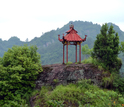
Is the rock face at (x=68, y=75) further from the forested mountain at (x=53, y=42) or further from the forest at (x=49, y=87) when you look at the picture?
the forested mountain at (x=53, y=42)

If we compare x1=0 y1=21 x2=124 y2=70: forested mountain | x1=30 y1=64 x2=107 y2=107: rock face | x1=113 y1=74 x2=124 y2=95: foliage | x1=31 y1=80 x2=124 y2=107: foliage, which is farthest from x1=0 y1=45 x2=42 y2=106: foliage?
x1=0 y1=21 x2=124 y2=70: forested mountain

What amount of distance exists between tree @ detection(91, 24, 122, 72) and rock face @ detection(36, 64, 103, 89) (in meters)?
1.01

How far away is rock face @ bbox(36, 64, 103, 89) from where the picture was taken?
35.2ft

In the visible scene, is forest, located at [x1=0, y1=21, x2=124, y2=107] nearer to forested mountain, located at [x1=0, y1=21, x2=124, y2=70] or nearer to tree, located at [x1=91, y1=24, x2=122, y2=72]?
tree, located at [x1=91, y1=24, x2=122, y2=72]

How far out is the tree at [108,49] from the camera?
35.9 feet

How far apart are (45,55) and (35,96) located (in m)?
54.0

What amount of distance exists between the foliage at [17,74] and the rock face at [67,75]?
70cm

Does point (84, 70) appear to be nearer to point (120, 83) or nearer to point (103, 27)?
point (120, 83)

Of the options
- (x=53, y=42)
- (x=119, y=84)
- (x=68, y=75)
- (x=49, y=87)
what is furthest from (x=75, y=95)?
(x=53, y=42)

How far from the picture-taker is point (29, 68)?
34.4 feet

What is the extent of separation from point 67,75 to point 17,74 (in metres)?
3.65

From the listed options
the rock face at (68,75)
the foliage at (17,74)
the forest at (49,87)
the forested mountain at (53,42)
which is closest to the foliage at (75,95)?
the forest at (49,87)

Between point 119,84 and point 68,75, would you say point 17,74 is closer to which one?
point 68,75

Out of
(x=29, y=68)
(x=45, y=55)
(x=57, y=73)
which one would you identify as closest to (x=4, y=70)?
(x=29, y=68)
